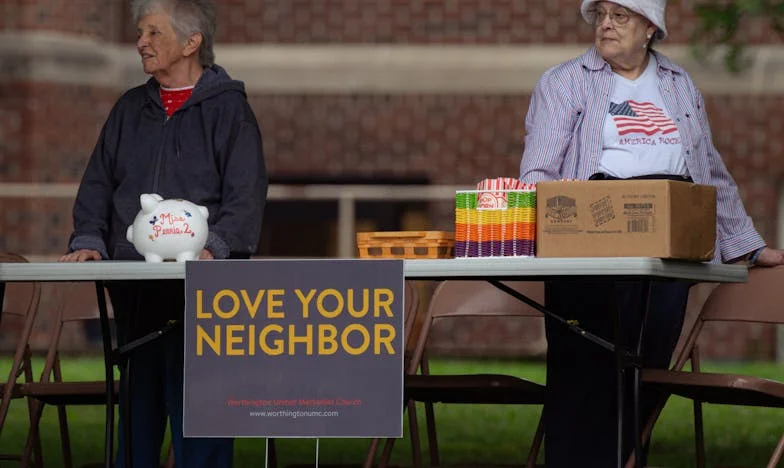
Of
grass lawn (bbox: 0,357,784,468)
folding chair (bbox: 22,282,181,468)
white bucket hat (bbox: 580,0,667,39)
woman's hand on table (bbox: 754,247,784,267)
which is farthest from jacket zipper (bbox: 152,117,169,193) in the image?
grass lawn (bbox: 0,357,784,468)

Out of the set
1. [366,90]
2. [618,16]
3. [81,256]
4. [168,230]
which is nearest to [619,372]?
[618,16]

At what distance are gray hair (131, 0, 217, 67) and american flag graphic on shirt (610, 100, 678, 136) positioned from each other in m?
1.32

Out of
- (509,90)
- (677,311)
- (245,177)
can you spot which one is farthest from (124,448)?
(509,90)

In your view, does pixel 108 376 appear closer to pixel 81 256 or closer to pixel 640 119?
pixel 81 256

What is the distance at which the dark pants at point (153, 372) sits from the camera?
5.29m

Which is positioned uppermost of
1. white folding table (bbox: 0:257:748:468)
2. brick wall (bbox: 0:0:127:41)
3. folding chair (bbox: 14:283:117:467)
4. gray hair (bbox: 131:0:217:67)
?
brick wall (bbox: 0:0:127:41)

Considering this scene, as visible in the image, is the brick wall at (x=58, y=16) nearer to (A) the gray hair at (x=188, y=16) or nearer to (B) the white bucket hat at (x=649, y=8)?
(A) the gray hair at (x=188, y=16)

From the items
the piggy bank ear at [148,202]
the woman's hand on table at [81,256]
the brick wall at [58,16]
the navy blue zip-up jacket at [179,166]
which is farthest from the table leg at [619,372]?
the brick wall at [58,16]

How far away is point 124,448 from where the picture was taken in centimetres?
534

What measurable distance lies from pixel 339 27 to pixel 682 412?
25.3 feet

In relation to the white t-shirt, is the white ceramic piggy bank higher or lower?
lower

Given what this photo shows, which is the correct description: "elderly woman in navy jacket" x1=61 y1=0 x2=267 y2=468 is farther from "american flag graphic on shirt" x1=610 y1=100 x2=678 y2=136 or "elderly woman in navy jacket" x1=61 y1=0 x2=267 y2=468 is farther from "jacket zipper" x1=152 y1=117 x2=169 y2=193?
"american flag graphic on shirt" x1=610 y1=100 x2=678 y2=136

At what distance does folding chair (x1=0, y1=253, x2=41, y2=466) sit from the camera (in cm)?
634

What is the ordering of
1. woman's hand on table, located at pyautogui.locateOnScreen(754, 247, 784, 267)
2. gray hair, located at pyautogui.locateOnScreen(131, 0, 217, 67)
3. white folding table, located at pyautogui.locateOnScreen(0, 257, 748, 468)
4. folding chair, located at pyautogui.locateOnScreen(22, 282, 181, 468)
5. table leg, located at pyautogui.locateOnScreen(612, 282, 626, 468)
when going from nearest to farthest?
white folding table, located at pyautogui.locateOnScreen(0, 257, 748, 468)
table leg, located at pyautogui.locateOnScreen(612, 282, 626, 468)
gray hair, located at pyautogui.locateOnScreen(131, 0, 217, 67)
woman's hand on table, located at pyautogui.locateOnScreen(754, 247, 784, 267)
folding chair, located at pyautogui.locateOnScreen(22, 282, 181, 468)
